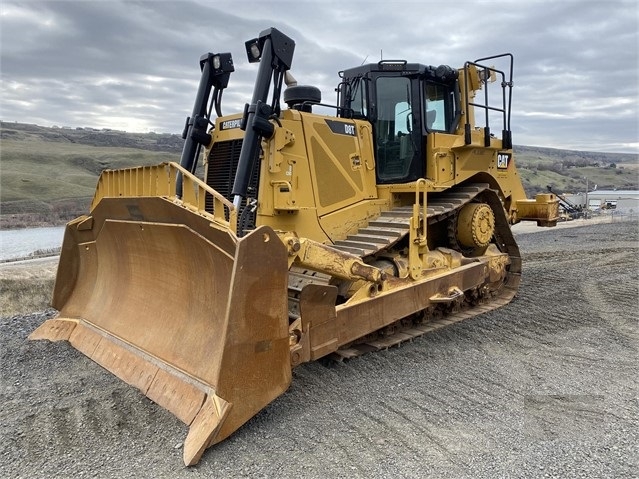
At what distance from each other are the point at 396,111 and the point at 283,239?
296 cm

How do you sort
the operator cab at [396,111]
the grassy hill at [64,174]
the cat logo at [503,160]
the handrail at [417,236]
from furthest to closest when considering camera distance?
the grassy hill at [64,174], the cat logo at [503,160], the operator cab at [396,111], the handrail at [417,236]

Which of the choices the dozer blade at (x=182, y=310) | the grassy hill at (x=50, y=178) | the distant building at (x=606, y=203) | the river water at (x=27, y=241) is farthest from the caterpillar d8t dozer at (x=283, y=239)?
the grassy hill at (x=50, y=178)

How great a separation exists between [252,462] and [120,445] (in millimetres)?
975

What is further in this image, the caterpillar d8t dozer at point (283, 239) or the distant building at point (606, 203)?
the distant building at point (606, 203)

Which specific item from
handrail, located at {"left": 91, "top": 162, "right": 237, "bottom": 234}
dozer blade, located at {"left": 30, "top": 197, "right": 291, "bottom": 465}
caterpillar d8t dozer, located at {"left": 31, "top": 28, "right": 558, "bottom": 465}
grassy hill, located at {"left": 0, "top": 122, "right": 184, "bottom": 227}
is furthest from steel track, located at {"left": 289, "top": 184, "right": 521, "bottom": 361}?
grassy hill, located at {"left": 0, "top": 122, "right": 184, "bottom": 227}

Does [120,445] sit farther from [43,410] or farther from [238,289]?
[238,289]

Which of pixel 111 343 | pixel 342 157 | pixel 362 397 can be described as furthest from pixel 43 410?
pixel 342 157

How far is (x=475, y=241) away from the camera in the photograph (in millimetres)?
6527

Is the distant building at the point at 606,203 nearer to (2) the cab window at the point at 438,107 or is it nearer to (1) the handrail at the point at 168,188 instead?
(2) the cab window at the point at 438,107

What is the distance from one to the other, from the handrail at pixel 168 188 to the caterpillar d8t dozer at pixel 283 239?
0.02 meters

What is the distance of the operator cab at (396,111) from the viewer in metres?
6.16

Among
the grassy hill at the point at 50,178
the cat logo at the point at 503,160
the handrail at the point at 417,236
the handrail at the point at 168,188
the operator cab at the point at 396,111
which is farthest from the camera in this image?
the grassy hill at the point at 50,178

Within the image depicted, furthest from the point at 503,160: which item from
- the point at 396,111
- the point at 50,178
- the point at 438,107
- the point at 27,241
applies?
the point at 50,178

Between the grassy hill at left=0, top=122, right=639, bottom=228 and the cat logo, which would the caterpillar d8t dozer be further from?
the grassy hill at left=0, top=122, right=639, bottom=228
